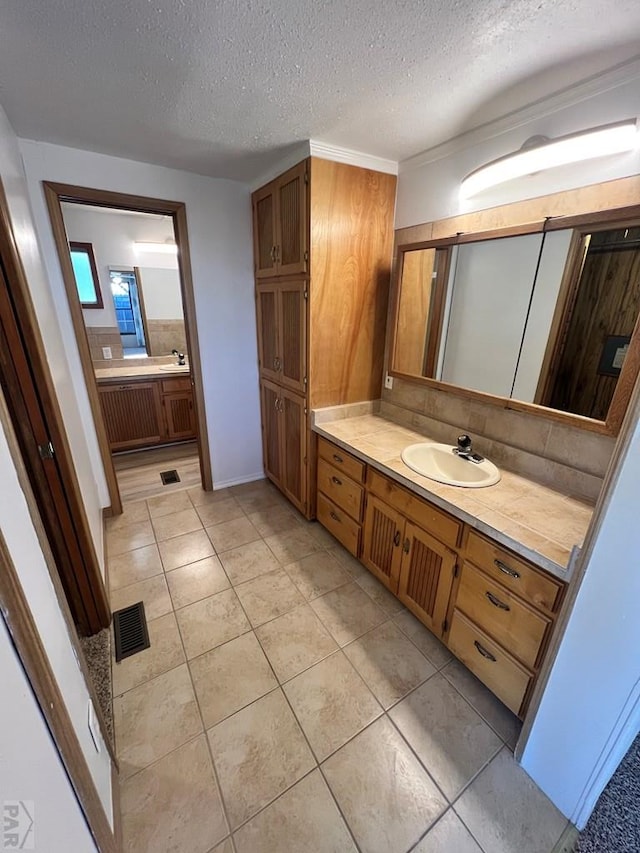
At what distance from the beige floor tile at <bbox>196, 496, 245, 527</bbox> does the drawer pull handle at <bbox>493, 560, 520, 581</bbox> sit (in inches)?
74.1

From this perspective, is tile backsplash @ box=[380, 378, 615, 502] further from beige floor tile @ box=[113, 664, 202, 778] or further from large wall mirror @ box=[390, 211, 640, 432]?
beige floor tile @ box=[113, 664, 202, 778]

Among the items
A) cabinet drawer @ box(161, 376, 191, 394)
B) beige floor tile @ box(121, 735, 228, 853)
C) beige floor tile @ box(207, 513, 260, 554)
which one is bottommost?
beige floor tile @ box(121, 735, 228, 853)

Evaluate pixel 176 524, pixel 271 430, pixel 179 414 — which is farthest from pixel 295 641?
pixel 179 414

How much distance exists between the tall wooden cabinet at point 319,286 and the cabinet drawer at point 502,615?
1260 mm

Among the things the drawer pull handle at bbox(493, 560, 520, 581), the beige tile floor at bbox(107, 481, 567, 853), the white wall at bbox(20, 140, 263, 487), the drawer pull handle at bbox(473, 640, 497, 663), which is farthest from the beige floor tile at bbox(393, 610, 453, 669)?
the white wall at bbox(20, 140, 263, 487)

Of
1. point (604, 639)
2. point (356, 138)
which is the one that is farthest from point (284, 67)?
point (604, 639)

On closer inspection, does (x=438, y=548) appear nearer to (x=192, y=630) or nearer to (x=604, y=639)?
(x=604, y=639)

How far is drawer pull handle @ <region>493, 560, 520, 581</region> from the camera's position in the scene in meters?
1.25

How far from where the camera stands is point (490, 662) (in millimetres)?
1402

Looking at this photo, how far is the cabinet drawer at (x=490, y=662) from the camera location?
1.32 metres

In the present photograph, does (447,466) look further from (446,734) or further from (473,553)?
(446,734)

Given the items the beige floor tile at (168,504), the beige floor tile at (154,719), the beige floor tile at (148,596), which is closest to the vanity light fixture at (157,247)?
the beige floor tile at (168,504)

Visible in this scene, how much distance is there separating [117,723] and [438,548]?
1.47m

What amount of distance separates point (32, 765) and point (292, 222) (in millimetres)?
2381
